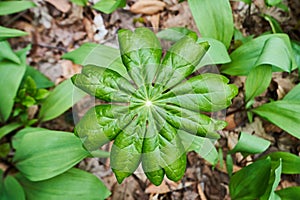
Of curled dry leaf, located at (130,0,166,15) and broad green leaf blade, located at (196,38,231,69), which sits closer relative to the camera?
broad green leaf blade, located at (196,38,231,69)

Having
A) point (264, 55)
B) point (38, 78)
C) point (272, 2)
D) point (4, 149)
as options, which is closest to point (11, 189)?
point (4, 149)

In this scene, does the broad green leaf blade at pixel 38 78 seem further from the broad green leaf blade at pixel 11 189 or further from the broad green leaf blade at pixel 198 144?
the broad green leaf blade at pixel 198 144

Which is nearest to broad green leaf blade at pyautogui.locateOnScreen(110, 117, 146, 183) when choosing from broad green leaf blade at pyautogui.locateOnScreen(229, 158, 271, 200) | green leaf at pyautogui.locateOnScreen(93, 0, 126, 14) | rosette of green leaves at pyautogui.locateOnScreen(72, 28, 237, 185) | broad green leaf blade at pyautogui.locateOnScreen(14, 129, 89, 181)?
rosette of green leaves at pyautogui.locateOnScreen(72, 28, 237, 185)

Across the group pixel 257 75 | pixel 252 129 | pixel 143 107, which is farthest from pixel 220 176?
pixel 143 107

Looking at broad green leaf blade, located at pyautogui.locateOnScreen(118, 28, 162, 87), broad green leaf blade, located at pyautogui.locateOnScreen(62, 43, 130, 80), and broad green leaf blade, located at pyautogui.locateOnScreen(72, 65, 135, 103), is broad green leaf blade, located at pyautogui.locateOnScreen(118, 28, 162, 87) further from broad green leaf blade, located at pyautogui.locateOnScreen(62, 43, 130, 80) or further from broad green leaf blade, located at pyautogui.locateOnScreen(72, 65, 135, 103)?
broad green leaf blade, located at pyautogui.locateOnScreen(62, 43, 130, 80)

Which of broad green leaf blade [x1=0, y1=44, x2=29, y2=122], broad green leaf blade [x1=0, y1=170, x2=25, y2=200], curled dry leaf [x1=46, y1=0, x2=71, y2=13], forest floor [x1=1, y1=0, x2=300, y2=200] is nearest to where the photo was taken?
broad green leaf blade [x1=0, y1=170, x2=25, y2=200]

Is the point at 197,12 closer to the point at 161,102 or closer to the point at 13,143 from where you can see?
the point at 161,102
